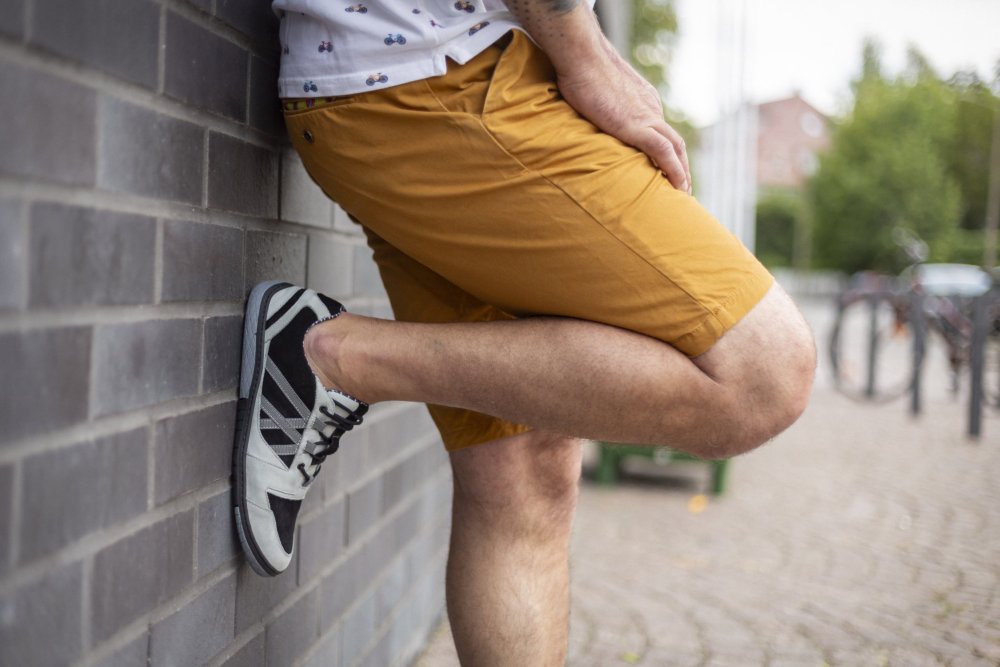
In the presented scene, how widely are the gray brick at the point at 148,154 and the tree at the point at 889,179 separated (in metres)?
38.1

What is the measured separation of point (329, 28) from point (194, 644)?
0.93m

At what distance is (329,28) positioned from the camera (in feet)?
4.45

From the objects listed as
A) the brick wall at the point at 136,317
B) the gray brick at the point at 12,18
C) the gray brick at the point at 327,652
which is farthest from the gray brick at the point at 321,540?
the gray brick at the point at 12,18

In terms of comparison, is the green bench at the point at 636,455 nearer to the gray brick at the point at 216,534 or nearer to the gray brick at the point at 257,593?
the gray brick at the point at 257,593

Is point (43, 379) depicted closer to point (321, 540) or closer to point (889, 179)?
point (321, 540)

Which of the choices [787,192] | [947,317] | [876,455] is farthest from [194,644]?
[787,192]

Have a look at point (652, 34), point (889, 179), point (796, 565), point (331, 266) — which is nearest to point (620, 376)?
point (331, 266)

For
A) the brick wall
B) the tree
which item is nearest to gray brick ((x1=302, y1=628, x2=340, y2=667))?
the brick wall

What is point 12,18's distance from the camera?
34.4 inches

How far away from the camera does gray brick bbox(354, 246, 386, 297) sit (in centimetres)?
219

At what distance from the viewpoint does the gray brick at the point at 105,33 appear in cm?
93

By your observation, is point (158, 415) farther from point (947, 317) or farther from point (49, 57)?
point (947, 317)

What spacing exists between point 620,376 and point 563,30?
1.65 feet

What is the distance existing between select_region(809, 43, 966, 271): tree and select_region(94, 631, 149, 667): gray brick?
125ft
